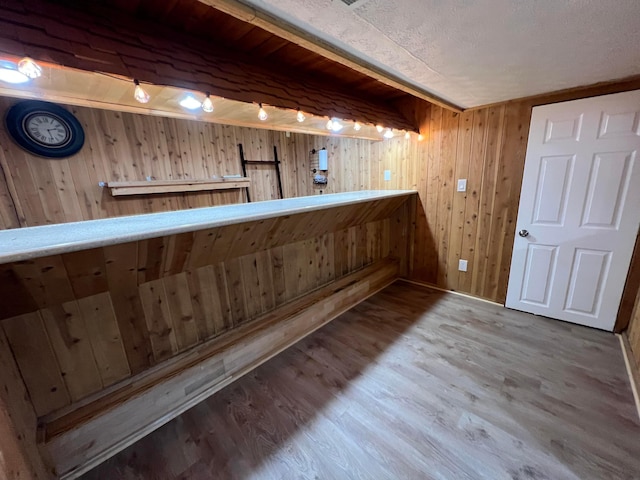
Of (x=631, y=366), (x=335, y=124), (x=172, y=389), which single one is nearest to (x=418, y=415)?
(x=172, y=389)

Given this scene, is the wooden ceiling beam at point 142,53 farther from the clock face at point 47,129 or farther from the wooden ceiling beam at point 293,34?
the clock face at point 47,129

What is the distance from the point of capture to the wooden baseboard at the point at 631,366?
1559mm

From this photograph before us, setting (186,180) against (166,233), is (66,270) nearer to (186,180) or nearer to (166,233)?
(166,233)

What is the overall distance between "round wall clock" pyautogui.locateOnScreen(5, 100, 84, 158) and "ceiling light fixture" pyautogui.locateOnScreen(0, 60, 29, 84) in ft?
6.56

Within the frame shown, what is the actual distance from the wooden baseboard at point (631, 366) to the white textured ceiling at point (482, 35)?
1.94m

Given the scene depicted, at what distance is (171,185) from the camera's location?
3.37 meters

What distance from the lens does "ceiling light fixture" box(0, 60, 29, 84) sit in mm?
988

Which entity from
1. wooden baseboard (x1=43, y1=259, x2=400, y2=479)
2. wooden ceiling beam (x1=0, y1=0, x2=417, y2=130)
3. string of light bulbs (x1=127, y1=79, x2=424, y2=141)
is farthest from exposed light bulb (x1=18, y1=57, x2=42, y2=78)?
wooden baseboard (x1=43, y1=259, x2=400, y2=479)

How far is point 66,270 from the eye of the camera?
42.5 inches

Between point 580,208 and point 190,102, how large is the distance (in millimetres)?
3043

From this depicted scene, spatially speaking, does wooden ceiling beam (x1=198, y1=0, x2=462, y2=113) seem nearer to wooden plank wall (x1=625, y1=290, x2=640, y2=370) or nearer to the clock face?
wooden plank wall (x1=625, y1=290, x2=640, y2=370)

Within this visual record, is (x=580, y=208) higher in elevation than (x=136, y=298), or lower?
higher

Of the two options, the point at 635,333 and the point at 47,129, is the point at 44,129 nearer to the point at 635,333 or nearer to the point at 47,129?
the point at 47,129

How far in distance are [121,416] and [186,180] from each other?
2867 millimetres
